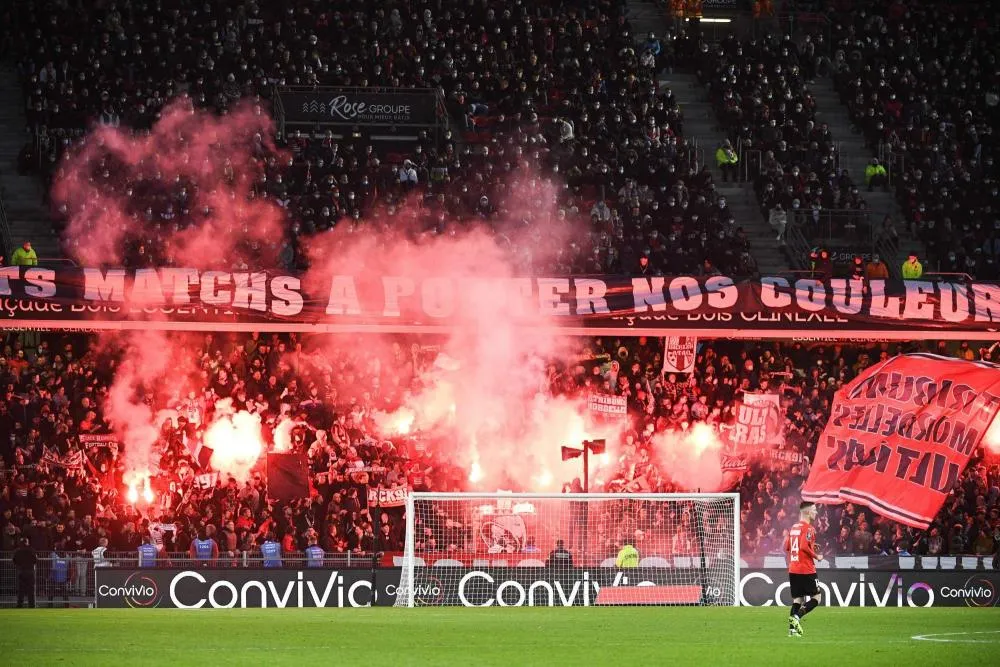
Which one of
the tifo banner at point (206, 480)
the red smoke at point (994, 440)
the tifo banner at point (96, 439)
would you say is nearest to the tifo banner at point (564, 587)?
the tifo banner at point (206, 480)

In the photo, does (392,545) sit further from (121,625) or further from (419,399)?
(121,625)

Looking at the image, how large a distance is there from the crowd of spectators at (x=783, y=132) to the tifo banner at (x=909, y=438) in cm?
810

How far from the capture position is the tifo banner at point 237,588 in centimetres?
1914

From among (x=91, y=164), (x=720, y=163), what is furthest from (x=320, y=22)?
(x=720, y=163)

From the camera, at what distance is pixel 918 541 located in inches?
882

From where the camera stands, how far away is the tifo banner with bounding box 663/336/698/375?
24750mm

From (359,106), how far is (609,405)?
9190 millimetres

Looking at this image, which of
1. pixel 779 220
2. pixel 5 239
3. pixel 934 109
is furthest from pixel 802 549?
pixel 934 109

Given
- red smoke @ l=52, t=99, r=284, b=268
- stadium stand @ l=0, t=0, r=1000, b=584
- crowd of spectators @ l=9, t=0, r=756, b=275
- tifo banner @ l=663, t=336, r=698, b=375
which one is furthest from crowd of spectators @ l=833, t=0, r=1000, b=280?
red smoke @ l=52, t=99, r=284, b=268

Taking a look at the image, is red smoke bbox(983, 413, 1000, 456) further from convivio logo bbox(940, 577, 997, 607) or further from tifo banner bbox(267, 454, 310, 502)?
tifo banner bbox(267, 454, 310, 502)

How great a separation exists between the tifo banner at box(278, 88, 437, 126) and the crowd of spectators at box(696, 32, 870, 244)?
7033 mm

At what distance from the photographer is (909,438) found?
19.6 m

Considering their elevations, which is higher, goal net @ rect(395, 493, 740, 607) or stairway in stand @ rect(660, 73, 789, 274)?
stairway in stand @ rect(660, 73, 789, 274)

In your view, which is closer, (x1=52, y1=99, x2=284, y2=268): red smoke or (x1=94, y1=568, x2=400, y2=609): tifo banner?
(x1=94, y1=568, x2=400, y2=609): tifo banner
